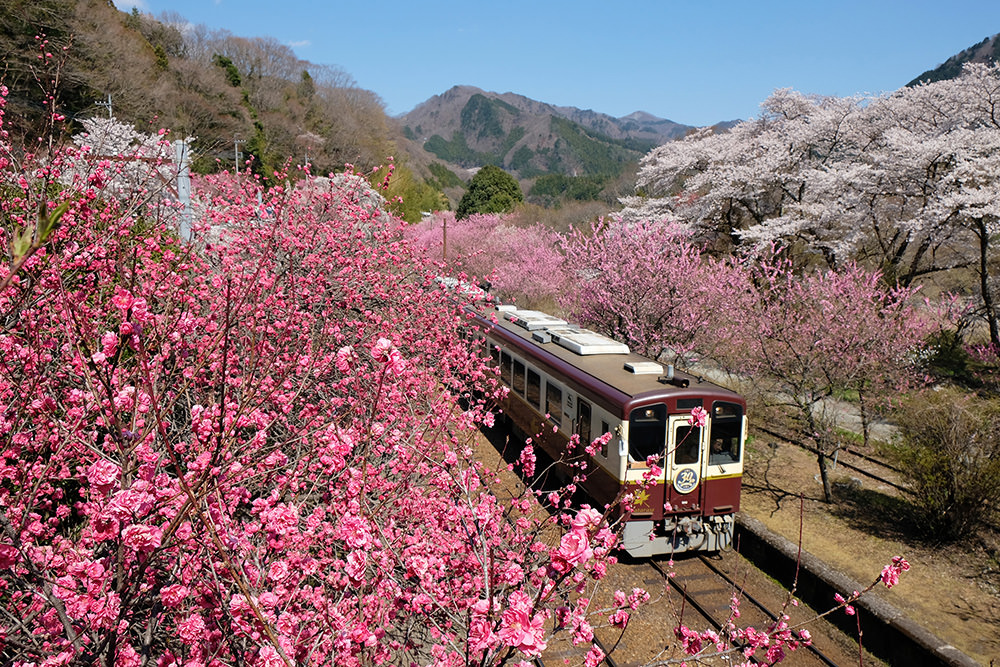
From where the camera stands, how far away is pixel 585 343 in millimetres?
10219

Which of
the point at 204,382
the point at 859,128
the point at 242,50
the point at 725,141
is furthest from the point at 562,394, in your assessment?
the point at 242,50

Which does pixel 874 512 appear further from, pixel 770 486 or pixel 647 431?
pixel 647 431

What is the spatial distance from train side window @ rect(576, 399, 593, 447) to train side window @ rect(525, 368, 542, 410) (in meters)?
1.58

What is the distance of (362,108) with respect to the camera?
2138 inches

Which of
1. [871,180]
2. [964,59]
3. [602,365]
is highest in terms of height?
[964,59]

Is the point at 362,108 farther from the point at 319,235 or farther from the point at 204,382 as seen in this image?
the point at 204,382

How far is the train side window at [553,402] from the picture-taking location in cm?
989

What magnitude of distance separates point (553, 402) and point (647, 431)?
235cm

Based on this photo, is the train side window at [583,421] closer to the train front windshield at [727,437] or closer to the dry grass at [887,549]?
the train front windshield at [727,437]

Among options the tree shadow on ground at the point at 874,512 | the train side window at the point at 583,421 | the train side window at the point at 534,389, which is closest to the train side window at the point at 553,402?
the train side window at the point at 534,389

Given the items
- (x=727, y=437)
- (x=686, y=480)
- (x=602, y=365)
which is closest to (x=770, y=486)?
(x=727, y=437)

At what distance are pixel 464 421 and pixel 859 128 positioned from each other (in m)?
22.1

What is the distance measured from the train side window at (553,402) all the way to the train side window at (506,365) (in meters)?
1.98

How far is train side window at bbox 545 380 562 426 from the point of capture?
989 centimetres
